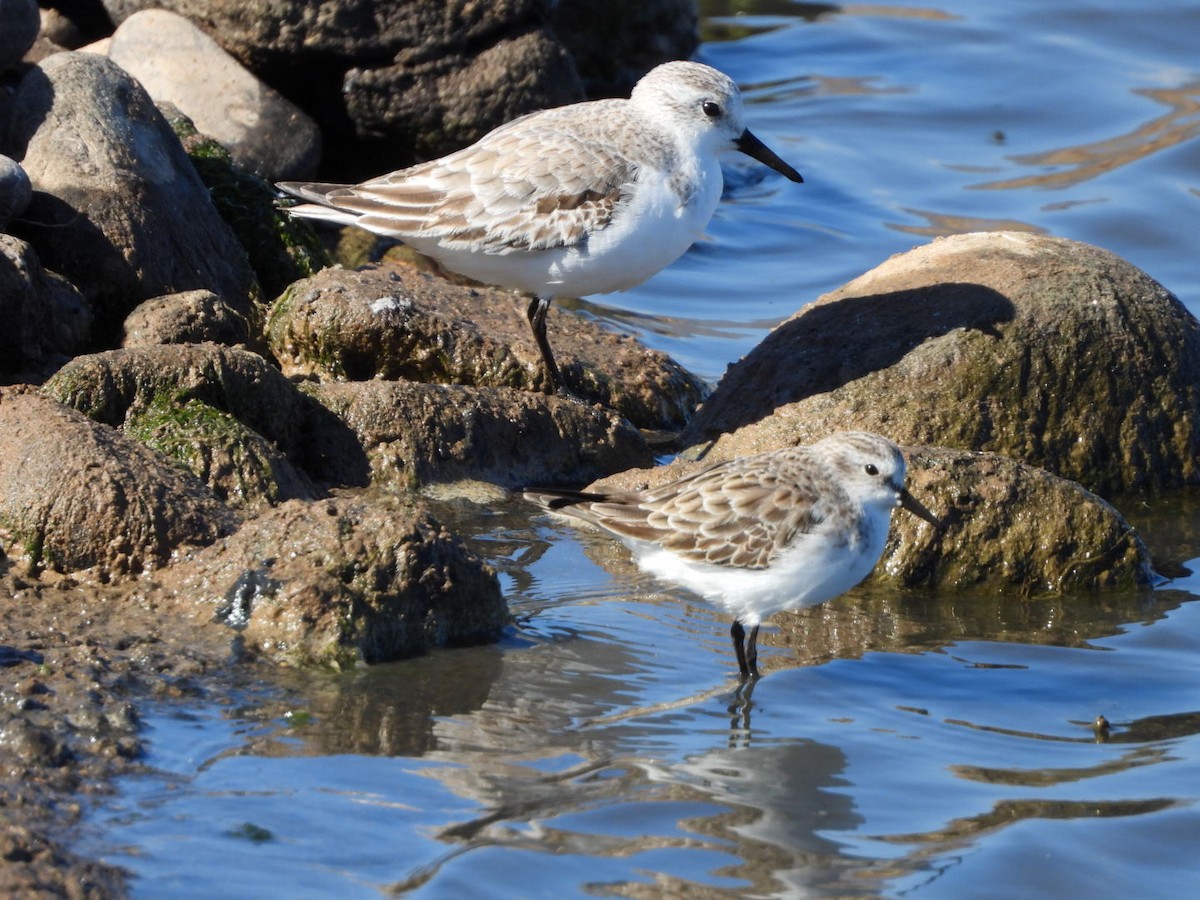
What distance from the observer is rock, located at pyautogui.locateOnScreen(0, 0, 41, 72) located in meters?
9.29

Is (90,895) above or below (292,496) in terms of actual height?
below

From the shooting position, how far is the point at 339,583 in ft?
19.6

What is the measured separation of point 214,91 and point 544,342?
409cm

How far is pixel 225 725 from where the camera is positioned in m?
5.43

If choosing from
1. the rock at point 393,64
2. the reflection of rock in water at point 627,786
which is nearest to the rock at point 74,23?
the rock at point 393,64

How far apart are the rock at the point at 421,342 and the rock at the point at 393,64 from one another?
9.34 feet

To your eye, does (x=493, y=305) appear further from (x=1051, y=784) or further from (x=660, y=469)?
(x=1051, y=784)

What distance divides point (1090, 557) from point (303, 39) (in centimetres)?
696

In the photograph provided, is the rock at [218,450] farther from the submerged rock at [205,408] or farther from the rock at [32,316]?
the rock at [32,316]

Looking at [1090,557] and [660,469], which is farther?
[660,469]

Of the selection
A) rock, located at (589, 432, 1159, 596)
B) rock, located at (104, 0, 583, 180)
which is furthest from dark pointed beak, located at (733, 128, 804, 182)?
rock, located at (104, 0, 583, 180)

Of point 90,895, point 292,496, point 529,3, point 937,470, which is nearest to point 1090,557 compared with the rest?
point 937,470

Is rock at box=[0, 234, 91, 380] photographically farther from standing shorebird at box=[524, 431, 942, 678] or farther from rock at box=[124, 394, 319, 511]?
standing shorebird at box=[524, 431, 942, 678]

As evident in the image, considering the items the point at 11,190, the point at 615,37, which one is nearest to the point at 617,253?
the point at 11,190
